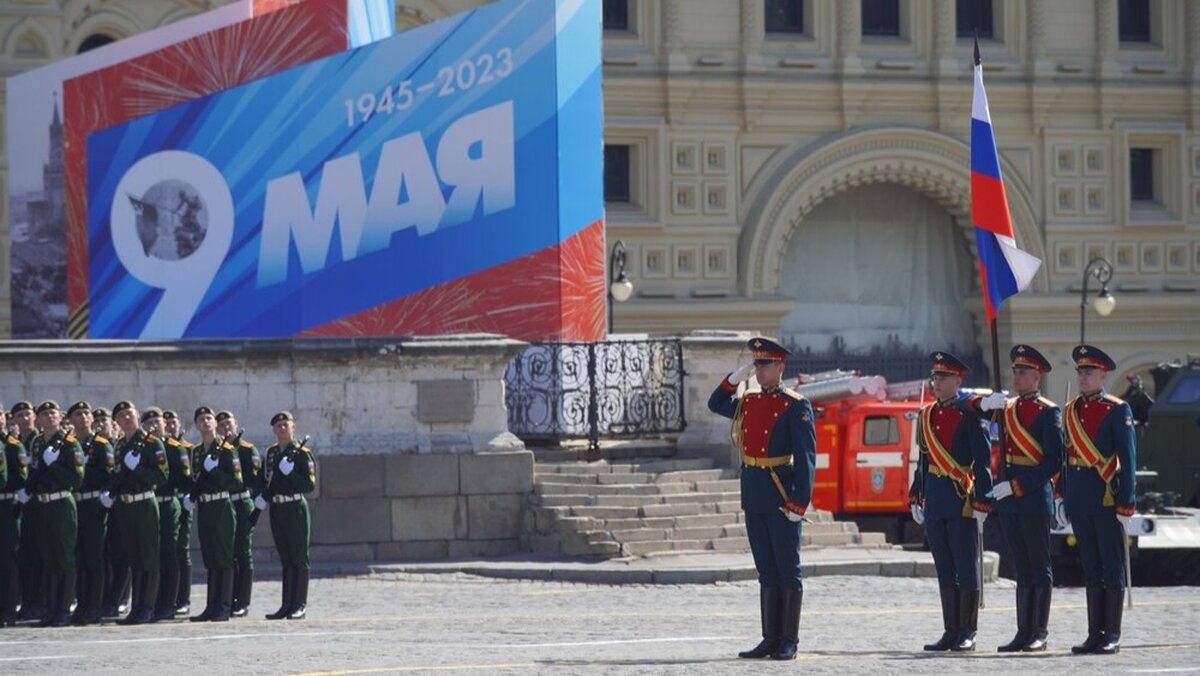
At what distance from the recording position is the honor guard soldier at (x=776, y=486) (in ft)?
43.4

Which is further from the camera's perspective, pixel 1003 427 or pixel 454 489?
pixel 454 489

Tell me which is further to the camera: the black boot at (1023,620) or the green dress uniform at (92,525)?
the green dress uniform at (92,525)

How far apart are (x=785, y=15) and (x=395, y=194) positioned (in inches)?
644

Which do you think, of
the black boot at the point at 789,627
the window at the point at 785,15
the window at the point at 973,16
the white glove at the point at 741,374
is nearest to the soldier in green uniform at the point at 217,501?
the white glove at the point at 741,374

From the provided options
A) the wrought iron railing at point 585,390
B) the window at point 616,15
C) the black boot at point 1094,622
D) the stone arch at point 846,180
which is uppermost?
the window at point 616,15

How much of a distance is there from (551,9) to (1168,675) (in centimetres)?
1166

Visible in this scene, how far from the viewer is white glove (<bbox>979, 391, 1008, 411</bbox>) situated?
13703 mm

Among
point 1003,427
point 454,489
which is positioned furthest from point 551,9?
point 1003,427

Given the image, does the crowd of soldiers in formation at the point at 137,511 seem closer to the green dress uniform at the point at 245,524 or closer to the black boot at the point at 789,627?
the green dress uniform at the point at 245,524

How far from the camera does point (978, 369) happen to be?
38.9m

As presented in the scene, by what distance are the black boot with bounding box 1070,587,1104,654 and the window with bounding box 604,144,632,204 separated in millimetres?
22936

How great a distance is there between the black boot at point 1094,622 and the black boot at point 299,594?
207 inches

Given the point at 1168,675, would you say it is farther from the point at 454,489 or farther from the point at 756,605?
the point at 454,489

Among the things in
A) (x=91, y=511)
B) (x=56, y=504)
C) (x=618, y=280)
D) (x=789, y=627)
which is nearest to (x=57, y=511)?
(x=56, y=504)
